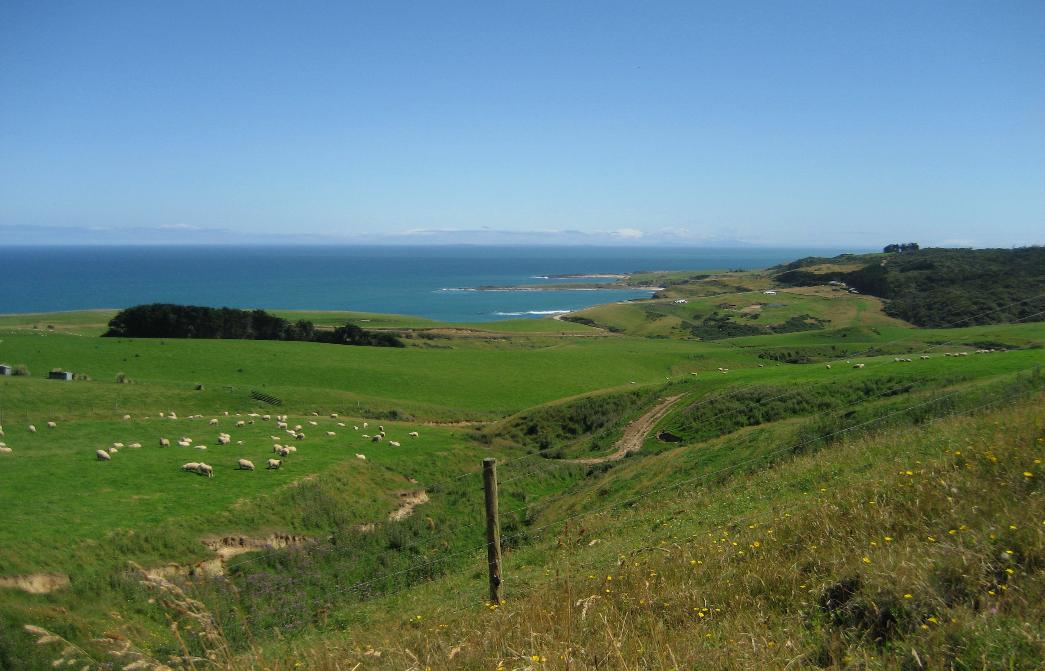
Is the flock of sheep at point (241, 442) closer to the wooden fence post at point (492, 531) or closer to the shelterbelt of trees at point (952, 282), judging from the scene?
the wooden fence post at point (492, 531)

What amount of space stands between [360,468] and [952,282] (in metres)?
121

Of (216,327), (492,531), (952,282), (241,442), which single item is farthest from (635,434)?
(952,282)

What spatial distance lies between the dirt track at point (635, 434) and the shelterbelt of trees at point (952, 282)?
5837cm

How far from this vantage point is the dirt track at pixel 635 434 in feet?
99.6

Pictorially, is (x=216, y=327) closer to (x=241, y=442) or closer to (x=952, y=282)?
(x=241, y=442)

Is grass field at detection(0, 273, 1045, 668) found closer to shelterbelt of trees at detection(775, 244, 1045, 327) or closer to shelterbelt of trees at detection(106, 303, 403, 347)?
shelterbelt of trees at detection(106, 303, 403, 347)

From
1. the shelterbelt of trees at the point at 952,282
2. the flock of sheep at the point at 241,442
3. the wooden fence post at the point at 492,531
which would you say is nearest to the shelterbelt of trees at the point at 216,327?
the flock of sheep at the point at 241,442

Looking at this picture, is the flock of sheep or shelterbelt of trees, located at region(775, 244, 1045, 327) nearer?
the flock of sheep

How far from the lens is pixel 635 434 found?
107 ft

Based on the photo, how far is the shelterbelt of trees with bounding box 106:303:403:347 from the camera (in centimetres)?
6506

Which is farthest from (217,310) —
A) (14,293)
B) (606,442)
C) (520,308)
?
(14,293)

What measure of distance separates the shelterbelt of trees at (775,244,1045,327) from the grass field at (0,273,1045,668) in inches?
1712

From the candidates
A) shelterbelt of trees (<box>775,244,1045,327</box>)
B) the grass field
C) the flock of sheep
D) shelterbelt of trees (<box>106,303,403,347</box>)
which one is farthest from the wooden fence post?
shelterbelt of trees (<box>775,244,1045,327</box>)

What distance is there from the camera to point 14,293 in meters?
182
